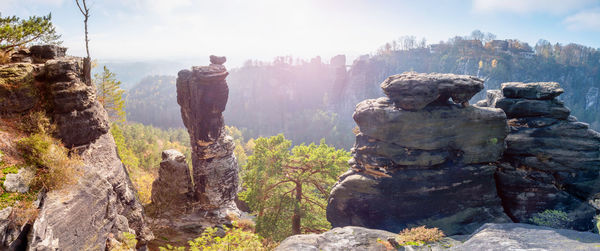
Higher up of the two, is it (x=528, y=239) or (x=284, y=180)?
(x=528, y=239)

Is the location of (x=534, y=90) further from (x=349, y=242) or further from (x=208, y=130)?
(x=208, y=130)

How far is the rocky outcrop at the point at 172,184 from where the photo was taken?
20.9m

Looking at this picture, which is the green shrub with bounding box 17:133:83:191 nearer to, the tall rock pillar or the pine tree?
the tall rock pillar

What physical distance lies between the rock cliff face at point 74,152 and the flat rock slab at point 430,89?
1618 centimetres

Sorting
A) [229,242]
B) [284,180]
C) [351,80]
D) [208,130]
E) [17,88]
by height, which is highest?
[351,80]

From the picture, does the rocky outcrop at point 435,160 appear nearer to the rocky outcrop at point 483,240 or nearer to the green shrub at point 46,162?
the rocky outcrop at point 483,240

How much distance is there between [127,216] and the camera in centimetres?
1580

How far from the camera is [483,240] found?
11.6m

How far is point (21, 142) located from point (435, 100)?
782 inches

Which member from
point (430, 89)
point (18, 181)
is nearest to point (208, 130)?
point (18, 181)

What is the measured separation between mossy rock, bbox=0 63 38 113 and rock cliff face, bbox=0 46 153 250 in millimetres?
28

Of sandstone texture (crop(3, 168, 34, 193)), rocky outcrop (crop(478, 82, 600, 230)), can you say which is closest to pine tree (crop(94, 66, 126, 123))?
sandstone texture (crop(3, 168, 34, 193))

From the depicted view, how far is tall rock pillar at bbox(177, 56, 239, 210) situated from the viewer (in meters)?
20.8

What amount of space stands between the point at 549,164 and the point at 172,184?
25.3 metres
